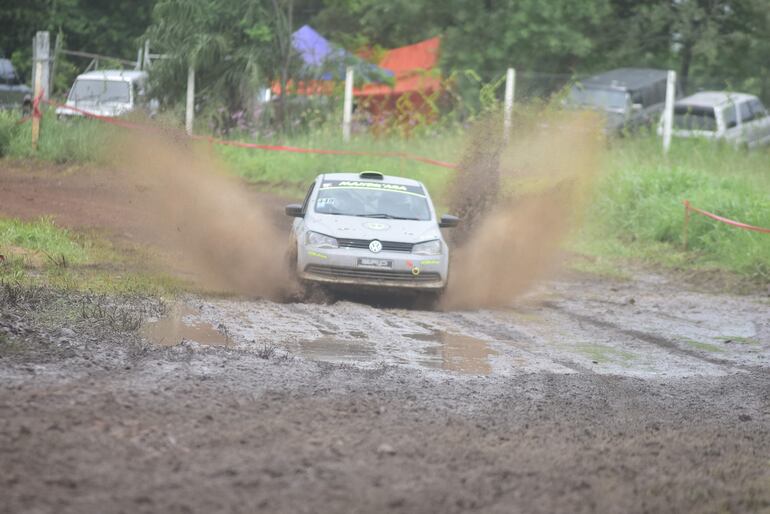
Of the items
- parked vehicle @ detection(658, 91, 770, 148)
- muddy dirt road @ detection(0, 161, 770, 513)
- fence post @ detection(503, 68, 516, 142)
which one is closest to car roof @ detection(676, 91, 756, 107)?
parked vehicle @ detection(658, 91, 770, 148)

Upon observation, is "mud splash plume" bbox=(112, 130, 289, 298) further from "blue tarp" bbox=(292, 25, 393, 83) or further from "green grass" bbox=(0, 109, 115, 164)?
"blue tarp" bbox=(292, 25, 393, 83)

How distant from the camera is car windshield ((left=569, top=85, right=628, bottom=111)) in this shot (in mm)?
25688

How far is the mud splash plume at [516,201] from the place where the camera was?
1534 centimetres

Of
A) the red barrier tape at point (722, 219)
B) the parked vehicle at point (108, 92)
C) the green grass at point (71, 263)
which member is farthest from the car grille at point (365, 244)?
the parked vehicle at point (108, 92)

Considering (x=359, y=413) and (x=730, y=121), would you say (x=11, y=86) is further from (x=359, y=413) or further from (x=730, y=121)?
(x=359, y=413)

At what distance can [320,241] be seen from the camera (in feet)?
43.5

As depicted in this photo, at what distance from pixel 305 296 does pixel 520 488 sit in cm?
775

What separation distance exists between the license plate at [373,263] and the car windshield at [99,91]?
47.3 ft

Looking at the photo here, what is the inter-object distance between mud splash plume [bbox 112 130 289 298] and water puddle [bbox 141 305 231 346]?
272 cm

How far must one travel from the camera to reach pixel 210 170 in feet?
54.5

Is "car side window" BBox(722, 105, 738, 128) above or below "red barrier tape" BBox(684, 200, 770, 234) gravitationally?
above

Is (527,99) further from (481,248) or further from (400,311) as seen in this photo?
(400,311)

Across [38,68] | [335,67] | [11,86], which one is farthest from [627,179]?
[11,86]

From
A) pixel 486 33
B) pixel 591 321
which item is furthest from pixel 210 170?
pixel 486 33
